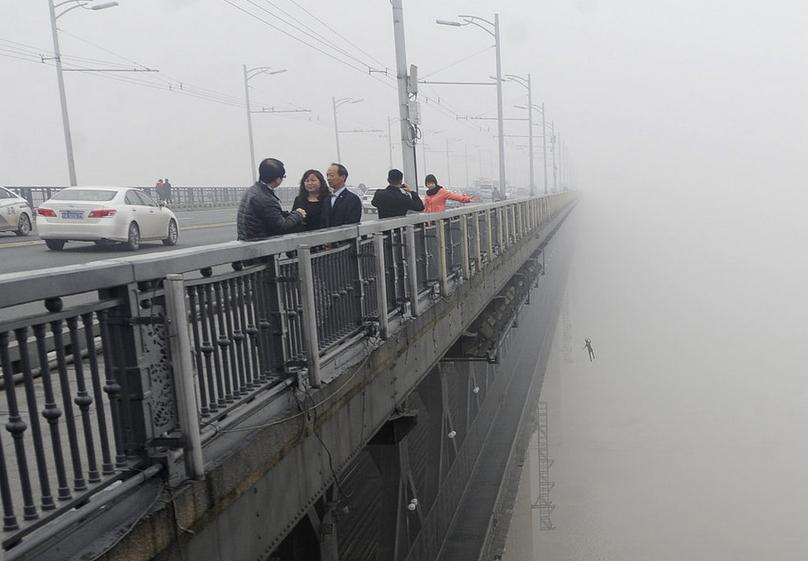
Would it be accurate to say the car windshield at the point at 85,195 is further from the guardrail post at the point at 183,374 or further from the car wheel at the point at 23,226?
the guardrail post at the point at 183,374

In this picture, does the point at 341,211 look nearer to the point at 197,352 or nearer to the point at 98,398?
the point at 197,352

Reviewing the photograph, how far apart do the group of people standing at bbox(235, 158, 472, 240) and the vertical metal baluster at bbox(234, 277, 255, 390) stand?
1540 mm

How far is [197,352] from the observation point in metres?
3.37

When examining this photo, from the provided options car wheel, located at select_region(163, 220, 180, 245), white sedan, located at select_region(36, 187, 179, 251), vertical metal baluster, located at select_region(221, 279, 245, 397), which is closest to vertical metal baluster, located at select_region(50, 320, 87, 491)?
vertical metal baluster, located at select_region(221, 279, 245, 397)

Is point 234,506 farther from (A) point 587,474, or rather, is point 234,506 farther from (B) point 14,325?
(A) point 587,474

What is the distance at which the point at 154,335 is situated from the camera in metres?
2.95

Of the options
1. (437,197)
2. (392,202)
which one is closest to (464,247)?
(392,202)

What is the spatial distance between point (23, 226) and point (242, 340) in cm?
1802

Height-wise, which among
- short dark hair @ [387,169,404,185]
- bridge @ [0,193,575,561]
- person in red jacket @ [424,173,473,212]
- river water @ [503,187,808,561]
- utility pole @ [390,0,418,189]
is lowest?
river water @ [503,187,808,561]

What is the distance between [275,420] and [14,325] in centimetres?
170

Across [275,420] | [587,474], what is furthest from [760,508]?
[275,420]

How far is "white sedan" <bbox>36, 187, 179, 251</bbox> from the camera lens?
13734 millimetres

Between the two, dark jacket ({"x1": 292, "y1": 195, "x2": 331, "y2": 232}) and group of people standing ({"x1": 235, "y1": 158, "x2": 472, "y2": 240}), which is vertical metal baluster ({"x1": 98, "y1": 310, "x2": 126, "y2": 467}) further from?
dark jacket ({"x1": 292, "y1": 195, "x2": 331, "y2": 232})

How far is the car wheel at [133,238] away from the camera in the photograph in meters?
14.3
